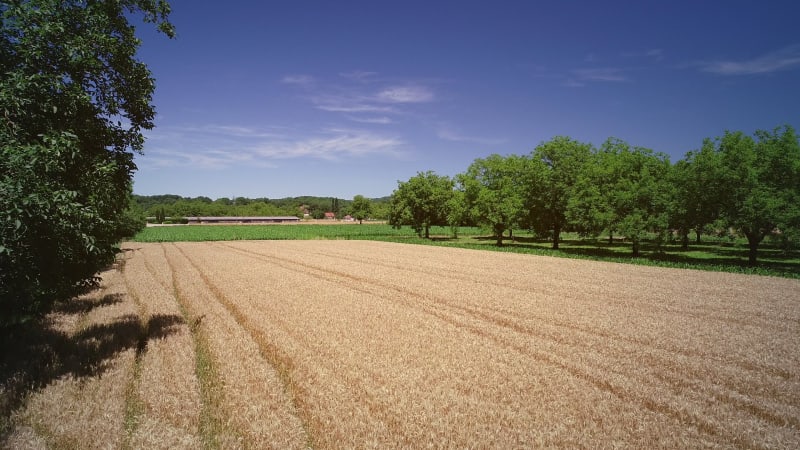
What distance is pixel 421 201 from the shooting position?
71.6m

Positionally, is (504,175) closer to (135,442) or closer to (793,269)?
(793,269)

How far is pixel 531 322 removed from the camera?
14.7 metres

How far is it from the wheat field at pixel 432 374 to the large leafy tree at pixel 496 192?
111 feet

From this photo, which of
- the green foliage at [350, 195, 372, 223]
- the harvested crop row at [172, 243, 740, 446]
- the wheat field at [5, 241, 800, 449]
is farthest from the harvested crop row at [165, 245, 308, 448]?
the green foliage at [350, 195, 372, 223]

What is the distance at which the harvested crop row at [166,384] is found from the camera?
6805 millimetres

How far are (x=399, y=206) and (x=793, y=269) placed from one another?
5479cm

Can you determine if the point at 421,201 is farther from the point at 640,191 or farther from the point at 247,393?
the point at 247,393

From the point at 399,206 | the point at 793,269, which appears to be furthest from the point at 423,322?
the point at 399,206

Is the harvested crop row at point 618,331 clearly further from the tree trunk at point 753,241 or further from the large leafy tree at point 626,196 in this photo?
the large leafy tree at point 626,196

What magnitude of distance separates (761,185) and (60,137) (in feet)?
150

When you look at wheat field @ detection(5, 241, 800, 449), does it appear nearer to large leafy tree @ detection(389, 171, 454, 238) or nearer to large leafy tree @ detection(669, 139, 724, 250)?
large leafy tree @ detection(669, 139, 724, 250)

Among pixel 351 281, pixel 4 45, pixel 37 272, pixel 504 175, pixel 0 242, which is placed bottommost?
pixel 351 281

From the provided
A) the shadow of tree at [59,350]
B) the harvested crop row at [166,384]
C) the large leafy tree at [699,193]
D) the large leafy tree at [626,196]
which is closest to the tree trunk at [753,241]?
the large leafy tree at [699,193]

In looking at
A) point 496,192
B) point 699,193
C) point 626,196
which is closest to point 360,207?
point 496,192
